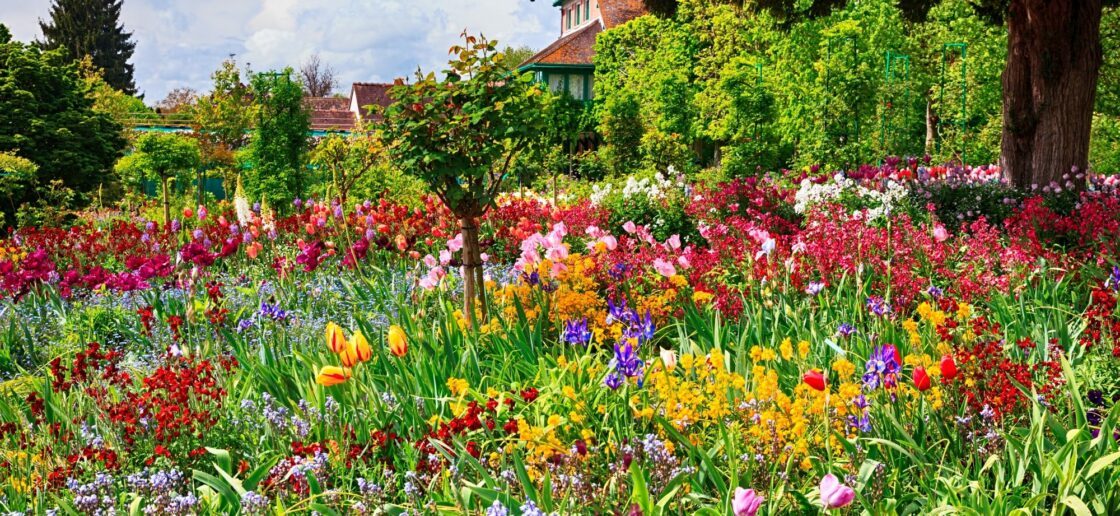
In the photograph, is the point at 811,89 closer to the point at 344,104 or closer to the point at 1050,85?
the point at 1050,85

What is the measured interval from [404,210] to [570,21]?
33.7 metres

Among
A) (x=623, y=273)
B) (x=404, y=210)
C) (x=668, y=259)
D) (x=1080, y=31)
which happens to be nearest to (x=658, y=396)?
(x=623, y=273)

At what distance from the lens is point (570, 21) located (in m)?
40.3

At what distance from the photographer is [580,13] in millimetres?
38656

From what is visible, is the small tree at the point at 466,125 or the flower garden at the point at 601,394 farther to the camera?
the small tree at the point at 466,125

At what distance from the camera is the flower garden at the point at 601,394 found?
2.57 meters

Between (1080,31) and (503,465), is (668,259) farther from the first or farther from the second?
(1080,31)

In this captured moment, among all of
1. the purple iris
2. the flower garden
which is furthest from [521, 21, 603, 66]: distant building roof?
the purple iris

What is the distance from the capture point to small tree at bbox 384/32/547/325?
16.1ft

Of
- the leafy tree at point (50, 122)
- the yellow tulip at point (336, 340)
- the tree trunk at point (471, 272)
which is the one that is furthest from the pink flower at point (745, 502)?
the leafy tree at point (50, 122)

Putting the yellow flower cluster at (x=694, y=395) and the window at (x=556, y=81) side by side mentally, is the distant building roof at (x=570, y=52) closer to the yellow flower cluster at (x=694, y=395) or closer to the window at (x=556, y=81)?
the window at (x=556, y=81)

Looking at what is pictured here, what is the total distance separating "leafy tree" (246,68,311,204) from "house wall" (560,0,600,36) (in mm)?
23659

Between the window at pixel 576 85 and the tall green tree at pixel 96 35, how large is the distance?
997 inches

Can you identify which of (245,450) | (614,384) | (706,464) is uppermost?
(614,384)
